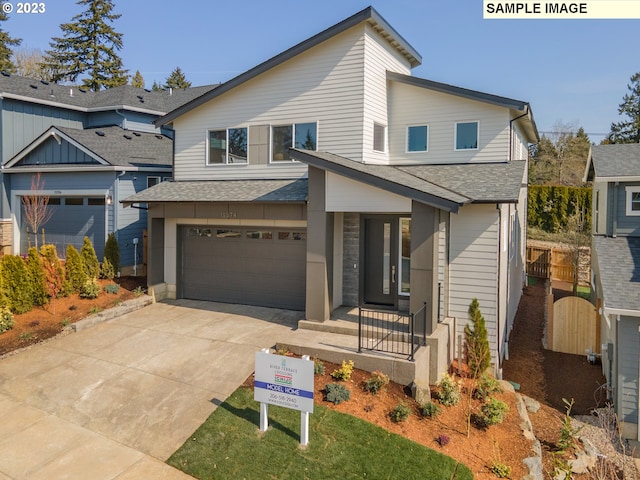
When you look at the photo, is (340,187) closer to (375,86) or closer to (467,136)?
(375,86)

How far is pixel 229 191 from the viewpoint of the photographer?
12.9 m

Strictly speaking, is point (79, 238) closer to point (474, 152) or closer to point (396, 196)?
point (396, 196)

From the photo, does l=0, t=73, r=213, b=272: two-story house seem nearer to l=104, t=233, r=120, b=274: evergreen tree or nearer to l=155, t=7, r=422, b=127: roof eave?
l=104, t=233, r=120, b=274: evergreen tree

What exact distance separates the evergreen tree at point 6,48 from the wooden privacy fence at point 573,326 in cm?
4649

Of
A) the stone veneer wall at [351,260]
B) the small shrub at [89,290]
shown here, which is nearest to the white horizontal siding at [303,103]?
the stone veneer wall at [351,260]

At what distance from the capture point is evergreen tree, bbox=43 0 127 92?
41125mm

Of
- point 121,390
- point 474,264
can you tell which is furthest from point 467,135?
point 121,390

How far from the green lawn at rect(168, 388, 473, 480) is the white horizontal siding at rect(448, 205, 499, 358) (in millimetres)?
4499

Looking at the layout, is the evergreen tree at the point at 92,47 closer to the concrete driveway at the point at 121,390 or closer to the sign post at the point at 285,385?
the concrete driveway at the point at 121,390

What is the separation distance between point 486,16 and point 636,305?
738 centimetres

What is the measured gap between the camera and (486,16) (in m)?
11.1

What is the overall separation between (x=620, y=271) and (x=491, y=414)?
5.21m

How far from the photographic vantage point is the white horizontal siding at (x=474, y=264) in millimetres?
10312

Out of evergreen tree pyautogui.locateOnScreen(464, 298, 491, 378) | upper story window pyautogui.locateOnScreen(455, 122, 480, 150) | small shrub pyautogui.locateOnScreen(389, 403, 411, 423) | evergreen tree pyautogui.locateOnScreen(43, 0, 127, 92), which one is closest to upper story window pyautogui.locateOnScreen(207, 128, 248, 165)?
upper story window pyautogui.locateOnScreen(455, 122, 480, 150)
